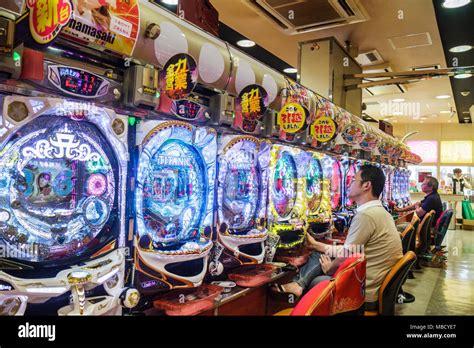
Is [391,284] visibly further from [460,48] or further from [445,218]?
[460,48]

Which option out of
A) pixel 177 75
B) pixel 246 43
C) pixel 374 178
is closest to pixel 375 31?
pixel 246 43

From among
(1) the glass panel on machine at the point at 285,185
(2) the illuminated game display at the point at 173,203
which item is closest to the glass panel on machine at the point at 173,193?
(2) the illuminated game display at the point at 173,203

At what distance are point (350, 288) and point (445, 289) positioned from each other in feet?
13.0

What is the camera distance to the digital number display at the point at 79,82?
161 cm

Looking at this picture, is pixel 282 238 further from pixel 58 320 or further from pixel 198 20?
pixel 58 320

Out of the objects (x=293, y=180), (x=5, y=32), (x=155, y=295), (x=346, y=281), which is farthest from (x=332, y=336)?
(x=293, y=180)

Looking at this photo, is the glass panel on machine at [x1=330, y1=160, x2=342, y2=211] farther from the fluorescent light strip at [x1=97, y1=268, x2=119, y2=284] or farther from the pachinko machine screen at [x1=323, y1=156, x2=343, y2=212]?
the fluorescent light strip at [x1=97, y1=268, x2=119, y2=284]

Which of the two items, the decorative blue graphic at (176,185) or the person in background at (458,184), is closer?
the decorative blue graphic at (176,185)

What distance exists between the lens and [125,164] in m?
1.72

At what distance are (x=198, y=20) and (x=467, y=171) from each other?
44.0 feet

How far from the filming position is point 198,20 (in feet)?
8.41

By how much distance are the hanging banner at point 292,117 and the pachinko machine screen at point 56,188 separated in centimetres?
184

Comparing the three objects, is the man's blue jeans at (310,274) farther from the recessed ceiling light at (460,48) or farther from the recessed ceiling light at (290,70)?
the recessed ceiling light at (290,70)

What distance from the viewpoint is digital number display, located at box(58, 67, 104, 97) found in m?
1.61
